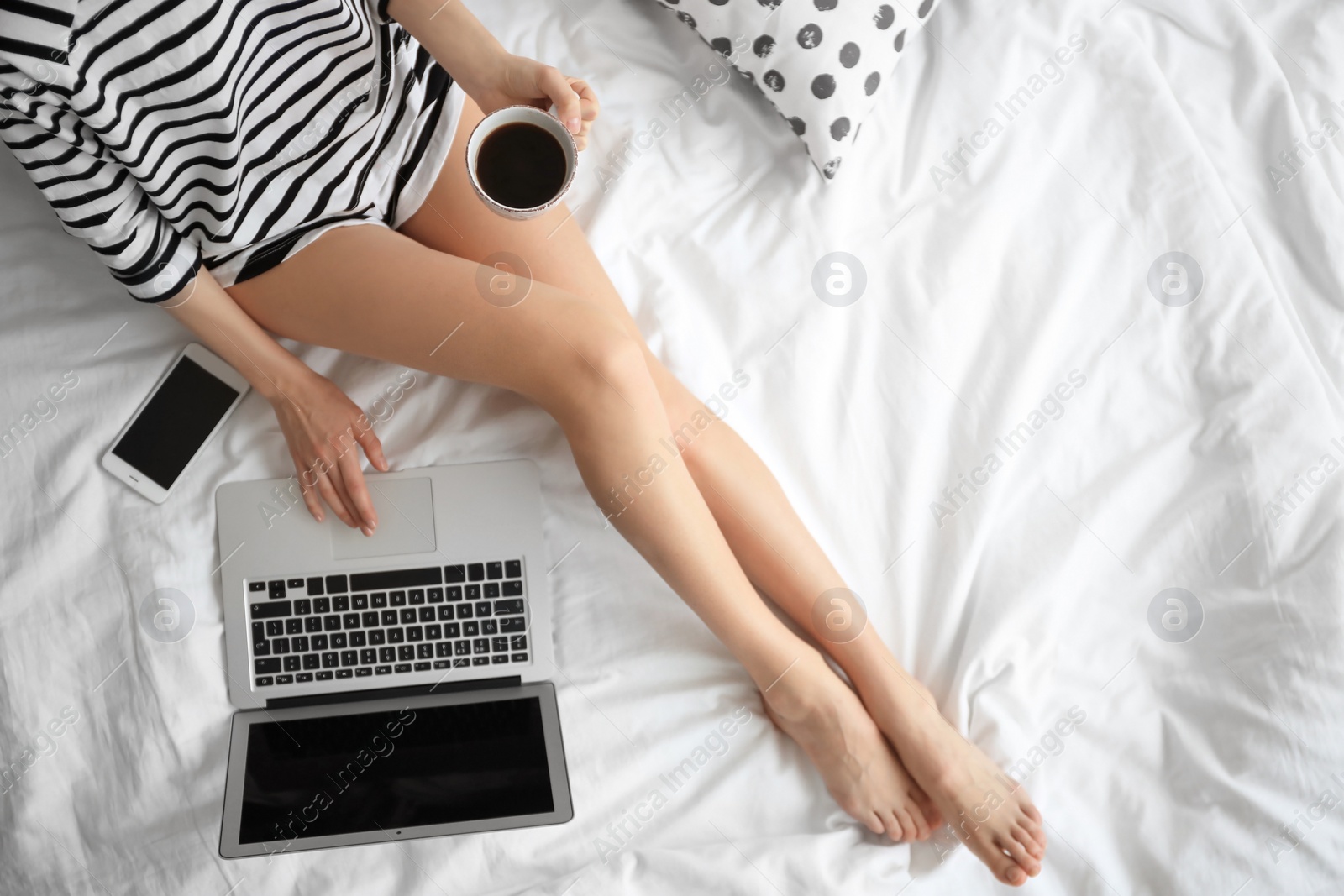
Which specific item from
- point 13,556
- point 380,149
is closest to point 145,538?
point 13,556

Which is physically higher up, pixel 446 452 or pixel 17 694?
pixel 446 452

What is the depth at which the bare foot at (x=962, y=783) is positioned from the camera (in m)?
0.88

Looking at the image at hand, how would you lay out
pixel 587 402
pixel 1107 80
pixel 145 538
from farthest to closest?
1. pixel 1107 80
2. pixel 145 538
3. pixel 587 402

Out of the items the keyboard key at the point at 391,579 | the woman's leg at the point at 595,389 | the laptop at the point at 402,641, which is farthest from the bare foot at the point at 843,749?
the keyboard key at the point at 391,579

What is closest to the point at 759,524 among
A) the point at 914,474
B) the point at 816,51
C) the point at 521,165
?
the point at 914,474

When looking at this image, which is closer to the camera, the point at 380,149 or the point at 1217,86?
the point at 380,149

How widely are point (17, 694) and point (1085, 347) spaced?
124 centimetres

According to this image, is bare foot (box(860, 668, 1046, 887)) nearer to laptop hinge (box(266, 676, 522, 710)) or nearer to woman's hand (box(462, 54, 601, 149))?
laptop hinge (box(266, 676, 522, 710))

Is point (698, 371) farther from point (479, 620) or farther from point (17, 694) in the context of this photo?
point (17, 694)

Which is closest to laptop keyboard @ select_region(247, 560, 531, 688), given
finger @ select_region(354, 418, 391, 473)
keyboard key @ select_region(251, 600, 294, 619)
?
keyboard key @ select_region(251, 600, 294, 619)

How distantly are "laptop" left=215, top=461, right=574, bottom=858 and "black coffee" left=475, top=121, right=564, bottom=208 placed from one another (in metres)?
0.32

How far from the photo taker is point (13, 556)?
0.95 meters

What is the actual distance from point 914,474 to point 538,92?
564mm

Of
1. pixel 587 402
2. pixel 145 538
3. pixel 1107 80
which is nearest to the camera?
pixel 587 402
